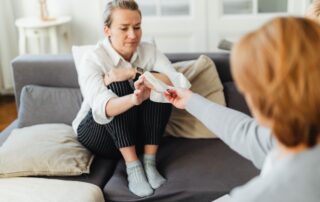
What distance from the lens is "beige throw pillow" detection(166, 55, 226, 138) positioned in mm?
2311

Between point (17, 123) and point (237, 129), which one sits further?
point (17, 123)

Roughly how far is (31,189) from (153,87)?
0.62m

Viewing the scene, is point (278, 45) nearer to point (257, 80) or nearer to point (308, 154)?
point (257, 80)

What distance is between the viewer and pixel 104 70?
2.11 metres

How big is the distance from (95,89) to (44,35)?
174cm

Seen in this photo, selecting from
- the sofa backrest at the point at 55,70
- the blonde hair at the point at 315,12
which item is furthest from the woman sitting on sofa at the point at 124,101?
the blonde hair at the point at 315,12

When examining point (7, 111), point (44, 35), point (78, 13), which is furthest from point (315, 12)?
point (7, 111)

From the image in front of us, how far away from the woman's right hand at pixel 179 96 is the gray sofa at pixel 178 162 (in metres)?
0.46

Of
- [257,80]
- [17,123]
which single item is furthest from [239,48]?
[17,123]

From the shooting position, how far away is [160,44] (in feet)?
12.6

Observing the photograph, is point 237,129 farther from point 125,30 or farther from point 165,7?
point 165,7

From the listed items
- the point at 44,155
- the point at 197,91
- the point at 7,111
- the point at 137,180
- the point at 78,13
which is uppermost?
the point at 78,13

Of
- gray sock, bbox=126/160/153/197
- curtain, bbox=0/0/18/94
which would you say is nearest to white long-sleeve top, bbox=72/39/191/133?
gray sock, bbox=126/160/153/197

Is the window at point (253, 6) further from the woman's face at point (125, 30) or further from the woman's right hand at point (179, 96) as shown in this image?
the woman's right hand at point (179, 96)
